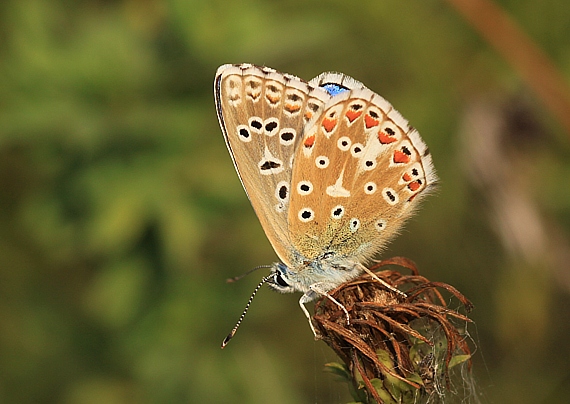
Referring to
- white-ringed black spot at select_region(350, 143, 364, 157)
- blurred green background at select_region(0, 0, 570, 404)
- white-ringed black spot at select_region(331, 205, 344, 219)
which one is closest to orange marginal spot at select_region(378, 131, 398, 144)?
white-ringed black spot at select_region(350, 143, 364, 157)

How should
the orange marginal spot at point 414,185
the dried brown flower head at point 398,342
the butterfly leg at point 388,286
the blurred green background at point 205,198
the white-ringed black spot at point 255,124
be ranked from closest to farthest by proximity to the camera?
the dried brown flower head at point 398,342 → the butterfly leg at point 388,286 → the orange marginal spot at point 414,185 → the white-ringed black spot at point 255,124 → the blurred green background at point 205,198

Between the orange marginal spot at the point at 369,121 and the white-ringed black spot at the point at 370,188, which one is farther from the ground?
the orange marginal spot at the point at 369,121

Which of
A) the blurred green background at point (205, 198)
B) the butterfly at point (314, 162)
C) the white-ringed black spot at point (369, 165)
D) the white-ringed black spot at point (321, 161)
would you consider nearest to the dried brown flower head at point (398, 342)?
the butterfly at point (314, 162)

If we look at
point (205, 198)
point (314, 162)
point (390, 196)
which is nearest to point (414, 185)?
point (390, 196)

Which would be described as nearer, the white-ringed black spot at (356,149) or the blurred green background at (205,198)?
the white-ringed black spot at (356,149)

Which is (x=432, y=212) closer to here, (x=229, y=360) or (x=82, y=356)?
(x=229, y=360)

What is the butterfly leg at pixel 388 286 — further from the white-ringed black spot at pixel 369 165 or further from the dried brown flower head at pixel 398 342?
the white-ringed black spot at pixel 369 165
